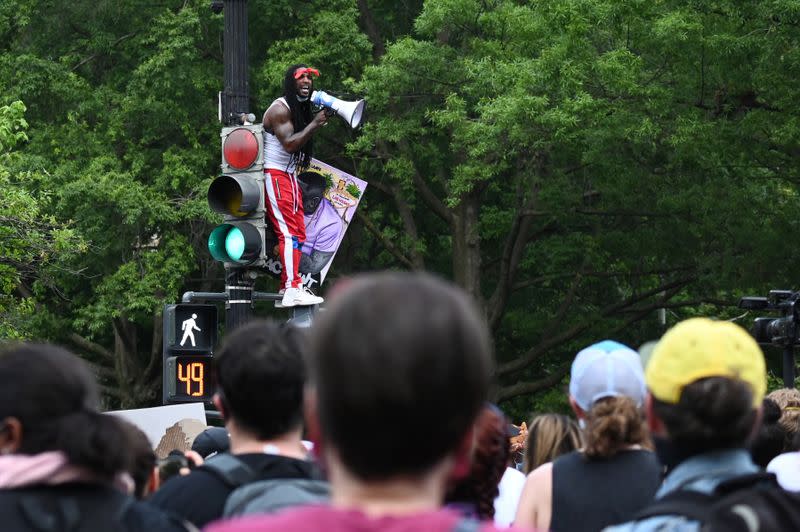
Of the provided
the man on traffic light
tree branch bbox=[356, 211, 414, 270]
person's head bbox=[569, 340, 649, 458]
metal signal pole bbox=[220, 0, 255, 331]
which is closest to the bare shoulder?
the man on traffic light

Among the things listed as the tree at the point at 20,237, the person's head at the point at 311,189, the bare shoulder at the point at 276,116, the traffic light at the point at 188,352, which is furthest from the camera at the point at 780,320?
the tree at the point at 20,237

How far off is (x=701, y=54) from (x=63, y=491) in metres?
14.8

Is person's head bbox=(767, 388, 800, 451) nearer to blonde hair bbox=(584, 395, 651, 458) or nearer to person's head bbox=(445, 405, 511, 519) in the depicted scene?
blonde hair bbox=(584, 395, 651, 458)

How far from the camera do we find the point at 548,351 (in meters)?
26.9

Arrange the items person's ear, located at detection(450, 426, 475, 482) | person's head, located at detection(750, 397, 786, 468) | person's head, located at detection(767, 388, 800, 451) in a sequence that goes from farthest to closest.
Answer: person's head, located at detection(767, 388, 800, 451), person's head, located at detection(750, 397, 786, 468), person's ear, located at detection(450, 426, 475, 482)

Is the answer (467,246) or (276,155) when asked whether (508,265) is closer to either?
(467,246)

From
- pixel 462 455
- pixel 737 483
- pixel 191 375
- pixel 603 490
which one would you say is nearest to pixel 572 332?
pixel 191 375

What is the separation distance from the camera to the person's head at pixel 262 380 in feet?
11.9

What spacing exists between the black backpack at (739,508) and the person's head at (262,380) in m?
1.05

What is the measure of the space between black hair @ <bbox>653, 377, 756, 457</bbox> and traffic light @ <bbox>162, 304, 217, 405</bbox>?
7.28 m

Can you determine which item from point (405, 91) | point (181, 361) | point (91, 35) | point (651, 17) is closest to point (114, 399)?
point (91, 35)

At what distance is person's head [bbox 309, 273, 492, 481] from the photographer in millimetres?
1872

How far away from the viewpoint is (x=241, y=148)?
33.4ft

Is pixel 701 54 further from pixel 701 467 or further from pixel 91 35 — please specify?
pixel 701 467
